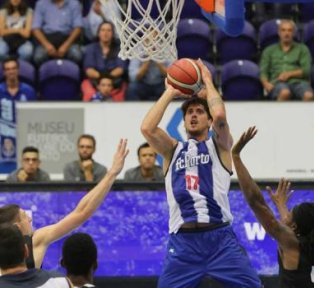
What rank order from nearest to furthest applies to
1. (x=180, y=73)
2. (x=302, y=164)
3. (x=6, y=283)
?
1. (x=6, y=283)
2. (x=180, y=73)
3. (x=302, y=164)

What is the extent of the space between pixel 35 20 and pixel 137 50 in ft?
→ 14.9

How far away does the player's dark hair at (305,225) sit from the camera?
613 cm

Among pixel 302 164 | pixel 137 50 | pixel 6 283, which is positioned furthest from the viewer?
pixel 302 164

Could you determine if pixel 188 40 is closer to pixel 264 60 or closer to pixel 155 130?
pixel 264 60

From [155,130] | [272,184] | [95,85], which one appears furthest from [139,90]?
[155,130]

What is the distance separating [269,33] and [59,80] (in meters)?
2.66

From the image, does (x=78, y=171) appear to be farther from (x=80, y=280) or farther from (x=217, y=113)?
(x=80, y=280)

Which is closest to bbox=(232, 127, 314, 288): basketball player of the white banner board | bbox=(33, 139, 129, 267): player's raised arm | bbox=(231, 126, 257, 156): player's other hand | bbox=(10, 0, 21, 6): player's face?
bbox=(231, 126, 257, 156): player's other hand

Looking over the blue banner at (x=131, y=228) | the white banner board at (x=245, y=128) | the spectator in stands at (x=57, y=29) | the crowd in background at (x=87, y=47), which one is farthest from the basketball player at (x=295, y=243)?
the spectator in stands at (x=57, y=29)

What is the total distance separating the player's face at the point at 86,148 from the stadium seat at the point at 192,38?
7.85ft

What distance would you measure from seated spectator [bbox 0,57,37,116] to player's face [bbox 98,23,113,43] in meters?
1.01

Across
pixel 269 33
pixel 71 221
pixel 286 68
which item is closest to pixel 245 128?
pixel 286 68

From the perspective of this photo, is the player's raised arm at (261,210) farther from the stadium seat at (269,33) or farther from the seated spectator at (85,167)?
the stadium seat at (269,33)

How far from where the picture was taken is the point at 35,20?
42.7 ft
